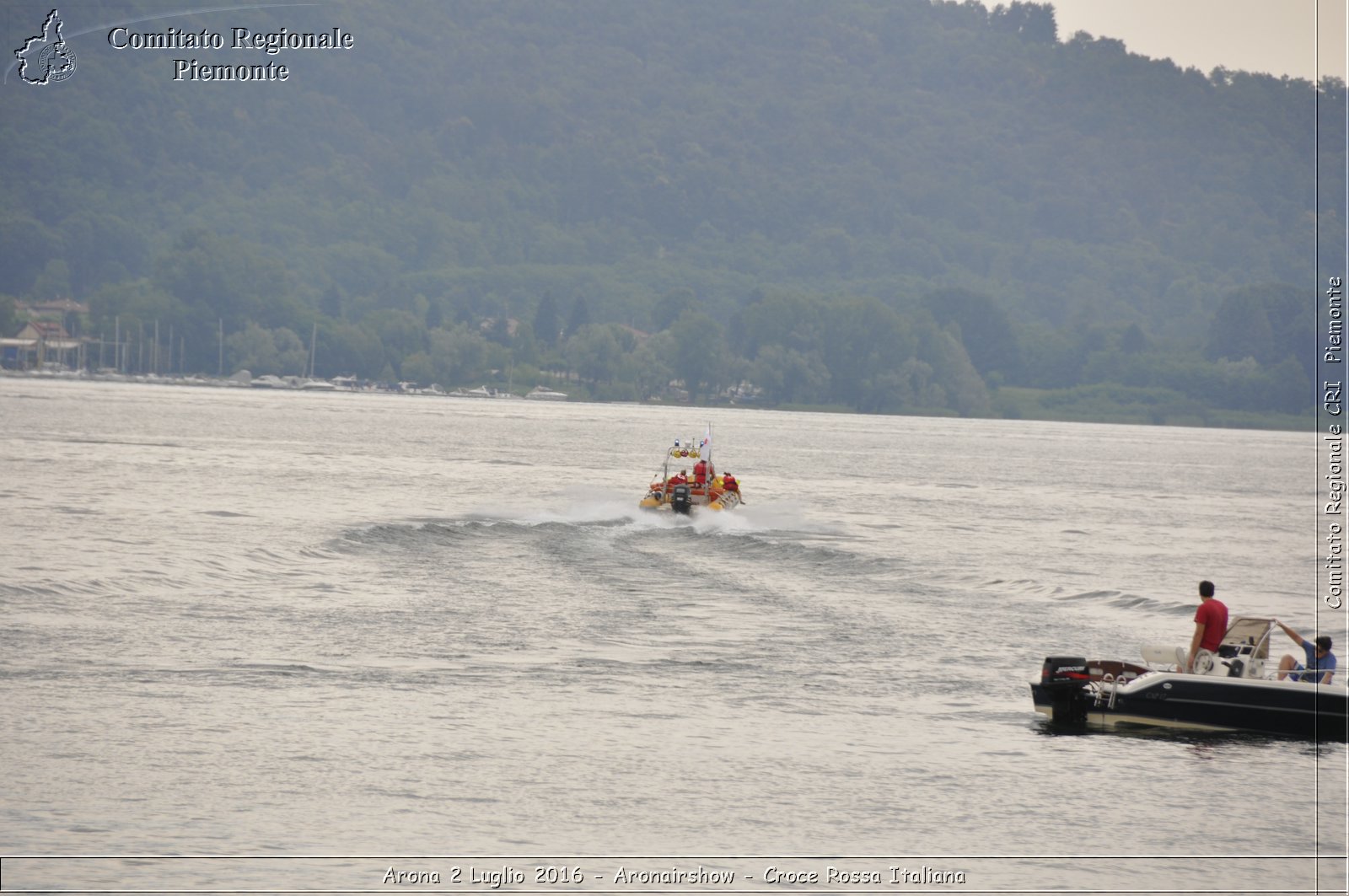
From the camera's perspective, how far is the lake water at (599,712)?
56.9 ft

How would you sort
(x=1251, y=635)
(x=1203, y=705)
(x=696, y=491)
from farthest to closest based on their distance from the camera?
(x=696, y=491) → (x=1251, y=635) → (x=1203, y=705)

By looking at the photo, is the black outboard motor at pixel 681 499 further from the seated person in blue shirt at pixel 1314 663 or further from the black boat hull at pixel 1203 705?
the seated person in blue shirt at pixel 1314 663

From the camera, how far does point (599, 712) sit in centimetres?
2375

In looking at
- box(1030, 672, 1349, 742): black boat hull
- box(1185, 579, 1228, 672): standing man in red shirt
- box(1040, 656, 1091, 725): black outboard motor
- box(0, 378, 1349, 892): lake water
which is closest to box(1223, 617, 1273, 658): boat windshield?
box(1185, 579, 1228, 672): standing man in red shirt

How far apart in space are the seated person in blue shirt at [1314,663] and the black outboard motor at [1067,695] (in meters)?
2.97

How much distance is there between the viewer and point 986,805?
1966cm

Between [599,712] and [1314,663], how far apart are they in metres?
10.8

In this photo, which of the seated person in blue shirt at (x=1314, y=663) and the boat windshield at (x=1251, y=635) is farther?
the boat windshield at (x=1251, y=635)

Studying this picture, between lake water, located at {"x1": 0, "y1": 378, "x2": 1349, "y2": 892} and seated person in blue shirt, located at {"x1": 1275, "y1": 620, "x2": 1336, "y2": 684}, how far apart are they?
4.61ft

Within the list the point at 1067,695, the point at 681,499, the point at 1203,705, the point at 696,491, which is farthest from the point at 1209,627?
the point at 696,491

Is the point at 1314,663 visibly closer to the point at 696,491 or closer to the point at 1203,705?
the point at 1203,705

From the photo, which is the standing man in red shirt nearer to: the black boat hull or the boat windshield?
the boat windshield

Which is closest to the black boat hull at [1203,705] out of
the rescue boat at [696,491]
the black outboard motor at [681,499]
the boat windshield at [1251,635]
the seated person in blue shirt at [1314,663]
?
the seated person in blue shirt at [1314,663]

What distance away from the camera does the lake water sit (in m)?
17.3
